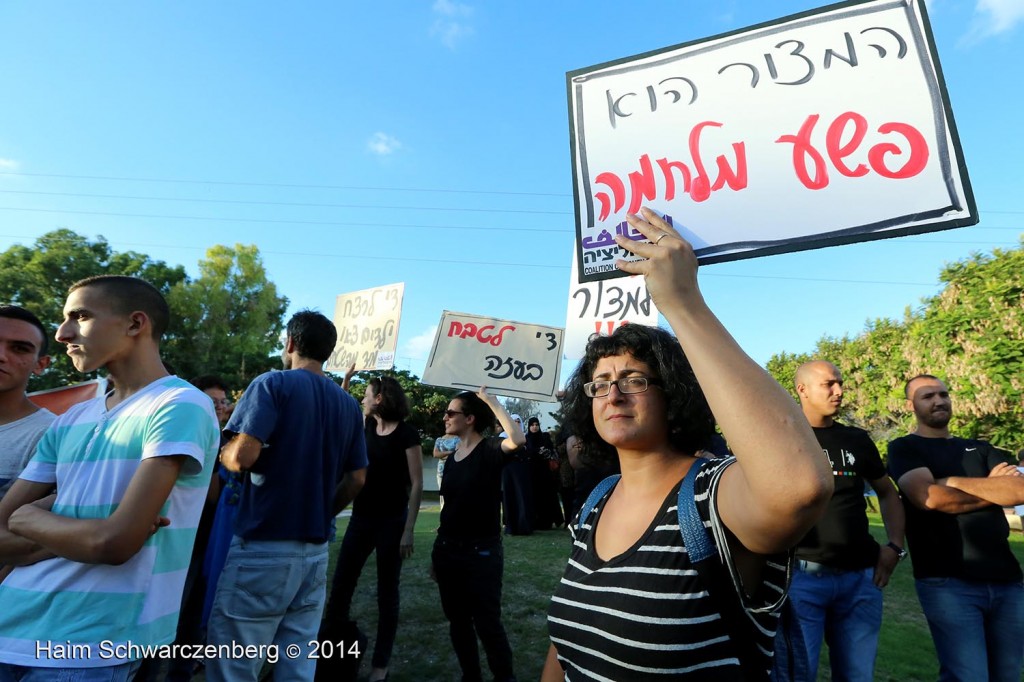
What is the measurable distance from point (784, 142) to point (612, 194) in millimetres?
526

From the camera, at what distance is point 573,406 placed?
217 cm

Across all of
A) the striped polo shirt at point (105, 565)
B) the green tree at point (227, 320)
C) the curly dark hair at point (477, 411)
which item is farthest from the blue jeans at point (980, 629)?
the green tree at point (227, 320)

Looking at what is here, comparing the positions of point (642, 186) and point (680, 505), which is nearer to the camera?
point (680, 505)

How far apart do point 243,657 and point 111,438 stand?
141 centimetres

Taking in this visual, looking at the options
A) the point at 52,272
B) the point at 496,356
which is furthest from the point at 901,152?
the point at 52,272

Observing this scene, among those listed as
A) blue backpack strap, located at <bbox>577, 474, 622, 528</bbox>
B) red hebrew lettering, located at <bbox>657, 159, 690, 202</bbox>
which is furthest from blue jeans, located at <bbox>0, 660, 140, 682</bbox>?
red hebrew lettering, located at <bbox>657, 159, 690, 202</bbox>

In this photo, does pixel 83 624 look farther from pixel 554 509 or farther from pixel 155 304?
pixel 554 509

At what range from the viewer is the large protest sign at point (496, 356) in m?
5.77

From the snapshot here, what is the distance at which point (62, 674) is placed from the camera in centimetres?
164

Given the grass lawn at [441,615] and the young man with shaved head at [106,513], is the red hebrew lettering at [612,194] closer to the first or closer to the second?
the young man with shaved head at [106,513]

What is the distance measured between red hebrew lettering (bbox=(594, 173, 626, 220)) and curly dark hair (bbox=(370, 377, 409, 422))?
3.05 metres

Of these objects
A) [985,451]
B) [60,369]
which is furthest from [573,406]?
[60,369]

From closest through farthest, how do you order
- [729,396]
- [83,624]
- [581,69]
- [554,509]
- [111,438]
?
[729,396] → [83,624] → [111,438] → [581,69] → [554,509]

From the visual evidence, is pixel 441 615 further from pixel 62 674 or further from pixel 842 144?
pixel 842 144
